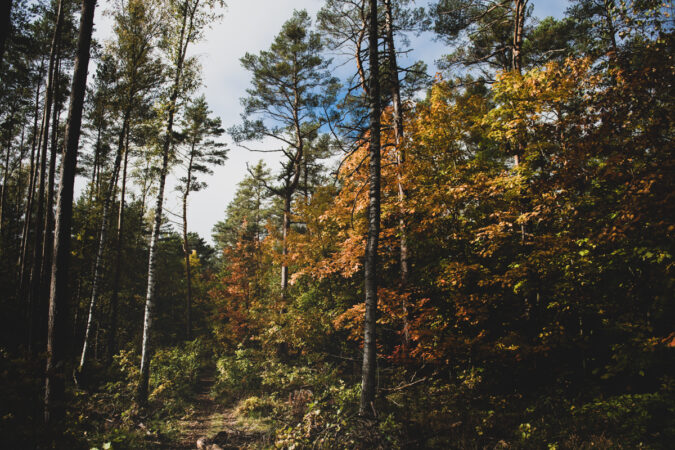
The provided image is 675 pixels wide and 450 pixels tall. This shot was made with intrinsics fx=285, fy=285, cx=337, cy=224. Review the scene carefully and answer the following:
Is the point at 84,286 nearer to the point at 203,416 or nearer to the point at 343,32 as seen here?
the point at 203,416

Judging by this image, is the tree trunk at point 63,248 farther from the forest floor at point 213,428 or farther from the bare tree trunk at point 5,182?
the bare tree trunk at point 5,182

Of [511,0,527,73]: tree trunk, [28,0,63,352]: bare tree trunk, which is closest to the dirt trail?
[28,0,63,352]: bare tree trunk

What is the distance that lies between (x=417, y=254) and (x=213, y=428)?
912 centimetres

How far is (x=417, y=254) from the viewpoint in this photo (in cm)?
1015

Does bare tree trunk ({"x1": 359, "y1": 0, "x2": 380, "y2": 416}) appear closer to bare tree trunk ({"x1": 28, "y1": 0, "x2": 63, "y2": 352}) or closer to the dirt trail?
the dirt trail

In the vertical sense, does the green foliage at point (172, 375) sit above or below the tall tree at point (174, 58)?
below

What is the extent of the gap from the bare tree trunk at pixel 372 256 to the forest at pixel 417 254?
0.04 metres

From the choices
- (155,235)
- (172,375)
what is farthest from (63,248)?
(172,375)

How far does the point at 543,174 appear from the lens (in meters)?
6.00

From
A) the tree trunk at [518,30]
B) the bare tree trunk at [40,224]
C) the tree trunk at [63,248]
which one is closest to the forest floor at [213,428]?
the tree trunk at [63,248]

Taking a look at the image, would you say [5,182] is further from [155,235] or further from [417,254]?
[417,254]

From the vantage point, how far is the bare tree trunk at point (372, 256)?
5.49 meters

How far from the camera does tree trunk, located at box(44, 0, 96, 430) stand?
5121 millimetres

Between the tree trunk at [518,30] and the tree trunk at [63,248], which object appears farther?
the tree trunk at [518,30]
